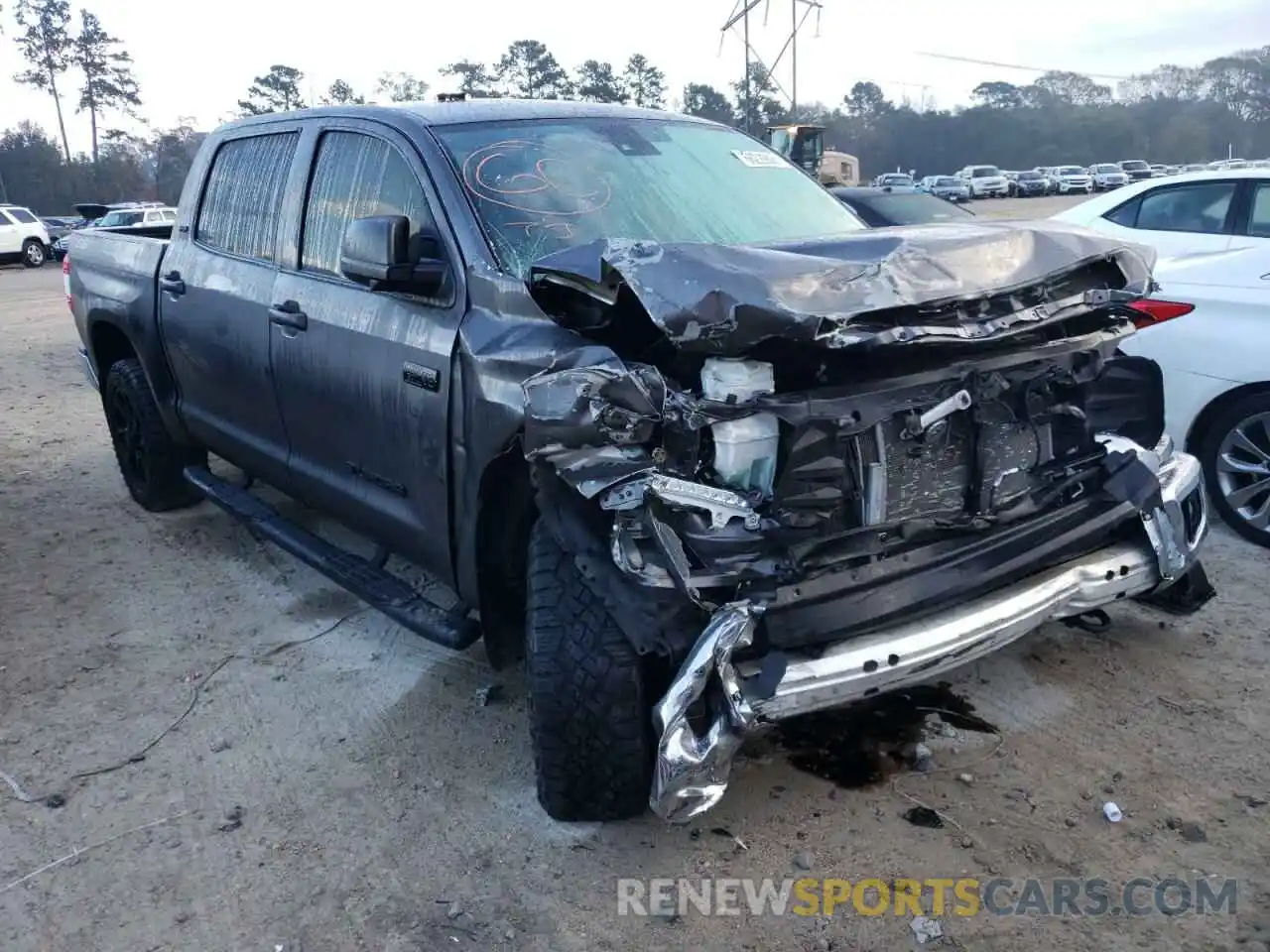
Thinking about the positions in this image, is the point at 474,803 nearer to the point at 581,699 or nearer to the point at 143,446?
the point at 581,699

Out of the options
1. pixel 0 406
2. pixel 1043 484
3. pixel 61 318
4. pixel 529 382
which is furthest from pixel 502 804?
pixel 61 318

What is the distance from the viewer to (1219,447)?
4.90m

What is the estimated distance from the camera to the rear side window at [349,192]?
359 centimetres

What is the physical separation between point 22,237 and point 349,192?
29.6m

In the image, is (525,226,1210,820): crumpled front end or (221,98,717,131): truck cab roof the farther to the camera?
(221,98,717,131): truck cab roof

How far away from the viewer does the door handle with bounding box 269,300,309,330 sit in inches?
156

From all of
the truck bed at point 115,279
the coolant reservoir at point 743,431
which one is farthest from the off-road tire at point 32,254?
the coolant reservoir at point 743,431

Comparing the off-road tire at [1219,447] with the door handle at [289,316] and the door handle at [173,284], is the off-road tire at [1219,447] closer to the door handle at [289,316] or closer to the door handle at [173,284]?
the door handle at [289,316]

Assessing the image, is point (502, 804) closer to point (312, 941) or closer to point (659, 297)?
point (312, 941)

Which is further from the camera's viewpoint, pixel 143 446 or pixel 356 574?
pixel 143 446

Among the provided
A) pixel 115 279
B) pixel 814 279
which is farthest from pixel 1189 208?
pixel 115 279

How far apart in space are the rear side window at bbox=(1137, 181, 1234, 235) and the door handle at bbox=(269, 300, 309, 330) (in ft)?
17.1

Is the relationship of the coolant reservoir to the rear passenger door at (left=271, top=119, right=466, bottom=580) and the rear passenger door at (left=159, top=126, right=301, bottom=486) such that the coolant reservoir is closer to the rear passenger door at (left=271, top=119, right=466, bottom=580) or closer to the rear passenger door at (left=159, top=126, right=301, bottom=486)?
the rear passenger door at (left=271, top=119, right=466, bottom=580)

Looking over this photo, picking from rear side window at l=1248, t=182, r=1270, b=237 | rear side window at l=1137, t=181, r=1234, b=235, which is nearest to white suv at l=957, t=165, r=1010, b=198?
rear side window at l=1137, t=181, r=1234, b=235
